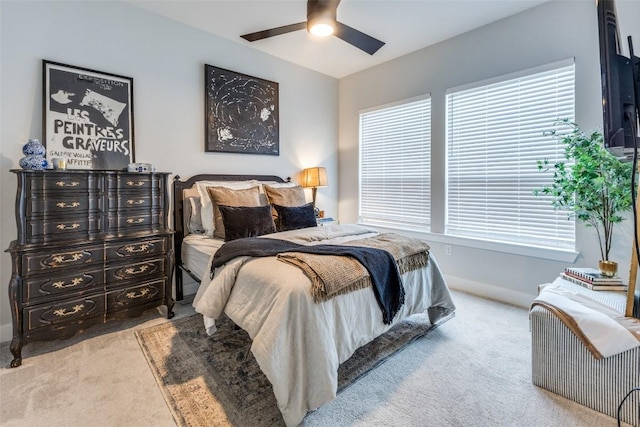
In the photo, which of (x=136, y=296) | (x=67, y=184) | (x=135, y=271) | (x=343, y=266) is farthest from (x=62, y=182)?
(x=343, y=266)

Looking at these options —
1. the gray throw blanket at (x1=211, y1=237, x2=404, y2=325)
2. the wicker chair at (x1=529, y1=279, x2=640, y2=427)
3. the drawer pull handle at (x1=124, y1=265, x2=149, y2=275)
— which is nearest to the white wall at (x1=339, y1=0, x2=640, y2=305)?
the wicker chair at (x1=529, y1=279, x2=640, y2=427)

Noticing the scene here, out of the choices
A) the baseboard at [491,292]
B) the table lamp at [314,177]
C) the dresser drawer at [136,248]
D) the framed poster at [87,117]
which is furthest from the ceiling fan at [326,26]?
the baseboard at [491,292]

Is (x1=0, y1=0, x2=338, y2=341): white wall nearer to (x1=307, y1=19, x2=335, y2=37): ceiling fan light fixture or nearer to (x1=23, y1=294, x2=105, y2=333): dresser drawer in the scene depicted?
(x1=23, y1=294, x2=105, y2=333): dresser drawer

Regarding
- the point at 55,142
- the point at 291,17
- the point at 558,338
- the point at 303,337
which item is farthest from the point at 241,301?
the point at 291,17

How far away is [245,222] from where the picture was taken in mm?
2750

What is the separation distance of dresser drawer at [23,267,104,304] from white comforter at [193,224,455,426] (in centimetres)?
89

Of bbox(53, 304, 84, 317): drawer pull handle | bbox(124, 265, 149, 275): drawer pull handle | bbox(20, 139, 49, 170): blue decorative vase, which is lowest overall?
bbox(53, 304, 84, 317): drawer pull handle

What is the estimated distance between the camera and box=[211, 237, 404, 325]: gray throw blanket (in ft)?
6.35

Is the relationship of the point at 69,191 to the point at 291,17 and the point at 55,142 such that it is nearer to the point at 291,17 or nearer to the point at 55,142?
the point at 55,142

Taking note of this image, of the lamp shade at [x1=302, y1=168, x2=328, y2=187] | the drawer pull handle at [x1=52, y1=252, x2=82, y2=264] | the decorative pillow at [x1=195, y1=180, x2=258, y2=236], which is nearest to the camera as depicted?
the drawer pull handle at [x1=52, y1=252, x2=82, y2=264]

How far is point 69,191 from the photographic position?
7.38 ft

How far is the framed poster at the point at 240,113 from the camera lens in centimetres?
340

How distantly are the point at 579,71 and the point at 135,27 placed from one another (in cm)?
400

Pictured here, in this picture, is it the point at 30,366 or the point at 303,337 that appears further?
the point at 30,366
